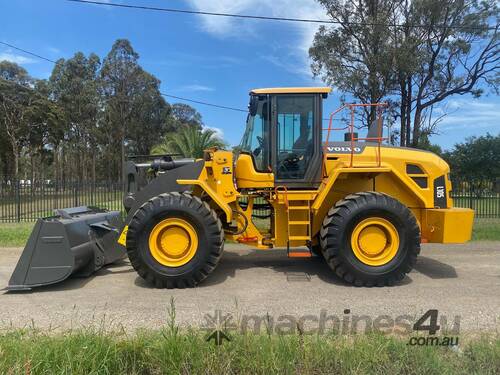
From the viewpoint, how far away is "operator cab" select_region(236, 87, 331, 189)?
6613 millimetres

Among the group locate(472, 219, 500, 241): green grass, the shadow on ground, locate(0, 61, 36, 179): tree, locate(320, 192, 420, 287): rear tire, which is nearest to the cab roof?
locate(320, 192, 420, 287): rear tire

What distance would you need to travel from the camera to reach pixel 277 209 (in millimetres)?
6664

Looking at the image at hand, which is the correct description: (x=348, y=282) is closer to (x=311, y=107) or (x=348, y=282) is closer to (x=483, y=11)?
(x=311, y=107)

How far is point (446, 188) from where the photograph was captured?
6.73 m

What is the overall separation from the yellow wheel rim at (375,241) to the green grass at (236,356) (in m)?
2.61

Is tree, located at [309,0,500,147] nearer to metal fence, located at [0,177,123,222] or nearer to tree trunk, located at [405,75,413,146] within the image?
tree trunk, located at [405,75,413,146]

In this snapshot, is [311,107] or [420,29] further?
[420,29]

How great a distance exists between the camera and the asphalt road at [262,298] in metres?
4.69

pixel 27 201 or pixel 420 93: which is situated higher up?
pixel 420 93

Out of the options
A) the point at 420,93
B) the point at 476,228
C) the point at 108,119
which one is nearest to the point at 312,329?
the point at 476,228

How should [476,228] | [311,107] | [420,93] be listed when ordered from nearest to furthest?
[311,107]
[476,228]
[420,93]

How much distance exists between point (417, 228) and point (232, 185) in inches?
110

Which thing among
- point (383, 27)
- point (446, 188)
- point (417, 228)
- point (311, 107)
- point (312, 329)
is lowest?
point (312, 329)

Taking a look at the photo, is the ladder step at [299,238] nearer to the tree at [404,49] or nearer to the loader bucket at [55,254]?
the loader bucket at [55,254]
